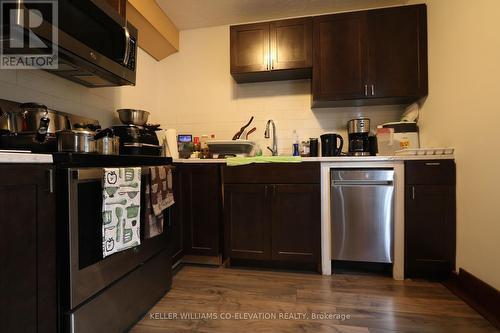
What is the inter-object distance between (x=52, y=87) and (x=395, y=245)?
8.47 feet

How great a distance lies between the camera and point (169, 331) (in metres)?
1.25

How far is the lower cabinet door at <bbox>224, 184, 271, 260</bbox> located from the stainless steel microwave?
45.6 inches

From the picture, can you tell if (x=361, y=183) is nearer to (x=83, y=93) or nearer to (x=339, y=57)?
(x=339, y=57)

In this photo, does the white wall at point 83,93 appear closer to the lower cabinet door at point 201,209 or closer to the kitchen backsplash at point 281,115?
the kitchen backsplash at point 281,115

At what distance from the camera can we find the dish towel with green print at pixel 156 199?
135cm

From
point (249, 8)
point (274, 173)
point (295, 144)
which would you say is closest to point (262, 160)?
point (274, 173)

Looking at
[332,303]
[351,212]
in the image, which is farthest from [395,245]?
[332,303]

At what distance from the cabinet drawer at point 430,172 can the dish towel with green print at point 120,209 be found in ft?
5.94

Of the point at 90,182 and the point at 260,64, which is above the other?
the point at 260,64

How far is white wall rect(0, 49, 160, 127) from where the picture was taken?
1.35m

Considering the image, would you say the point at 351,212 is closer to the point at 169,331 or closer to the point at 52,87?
the point at 169,331

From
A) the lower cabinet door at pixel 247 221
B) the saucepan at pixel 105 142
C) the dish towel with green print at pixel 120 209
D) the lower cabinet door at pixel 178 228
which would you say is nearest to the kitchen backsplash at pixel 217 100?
the lower cabinet door at pixel 247 221

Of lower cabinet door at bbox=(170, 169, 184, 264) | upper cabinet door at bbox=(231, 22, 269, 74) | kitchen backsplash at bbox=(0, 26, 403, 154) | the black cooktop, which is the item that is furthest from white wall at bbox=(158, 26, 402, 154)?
the black cooktop

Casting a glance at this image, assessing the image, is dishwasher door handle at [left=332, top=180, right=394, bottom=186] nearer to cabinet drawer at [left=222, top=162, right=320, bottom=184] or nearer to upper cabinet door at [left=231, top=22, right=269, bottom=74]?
cabinet drawer at [left=222, top=162, right=320, bottom=184]
